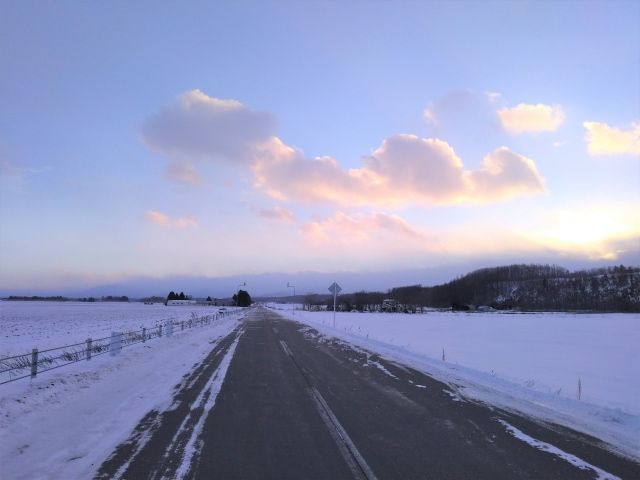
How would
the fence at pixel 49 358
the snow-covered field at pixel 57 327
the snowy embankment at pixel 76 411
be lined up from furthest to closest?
the snow-covered field at pixel 57 327 → the fence at pixel 49 358 → the snowy embankment at pixel 76 411

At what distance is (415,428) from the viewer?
7121mm

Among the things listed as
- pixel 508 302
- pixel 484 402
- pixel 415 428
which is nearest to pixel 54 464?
pixel 415 428

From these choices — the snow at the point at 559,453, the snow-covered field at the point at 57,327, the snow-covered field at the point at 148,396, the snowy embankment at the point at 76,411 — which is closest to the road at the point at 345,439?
the snow at the point at 559,453

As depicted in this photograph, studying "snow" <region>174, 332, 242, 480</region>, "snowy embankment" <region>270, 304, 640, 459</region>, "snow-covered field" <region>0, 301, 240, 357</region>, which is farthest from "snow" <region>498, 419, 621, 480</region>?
"snow-covered field" <region>0, 301, 240, 357</region>

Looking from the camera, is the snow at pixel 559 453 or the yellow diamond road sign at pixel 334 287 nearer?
the snow at pixel 559 453

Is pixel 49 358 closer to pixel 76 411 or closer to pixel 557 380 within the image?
pixel 76 411

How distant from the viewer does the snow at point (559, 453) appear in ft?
17.0

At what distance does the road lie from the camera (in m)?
5.22

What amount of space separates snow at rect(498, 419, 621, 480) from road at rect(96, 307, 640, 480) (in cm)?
1

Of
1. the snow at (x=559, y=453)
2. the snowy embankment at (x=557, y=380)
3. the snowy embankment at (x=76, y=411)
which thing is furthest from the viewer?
the snowy embankment at (x=557, y=380)

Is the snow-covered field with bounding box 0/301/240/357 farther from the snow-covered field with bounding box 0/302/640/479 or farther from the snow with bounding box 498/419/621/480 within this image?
the snow with bounding box 498/419/621/480

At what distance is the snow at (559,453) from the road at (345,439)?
0.01 m

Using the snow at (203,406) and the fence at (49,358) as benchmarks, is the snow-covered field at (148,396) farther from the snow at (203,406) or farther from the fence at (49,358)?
the snow at (203,406)

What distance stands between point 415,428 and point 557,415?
2868 mm
